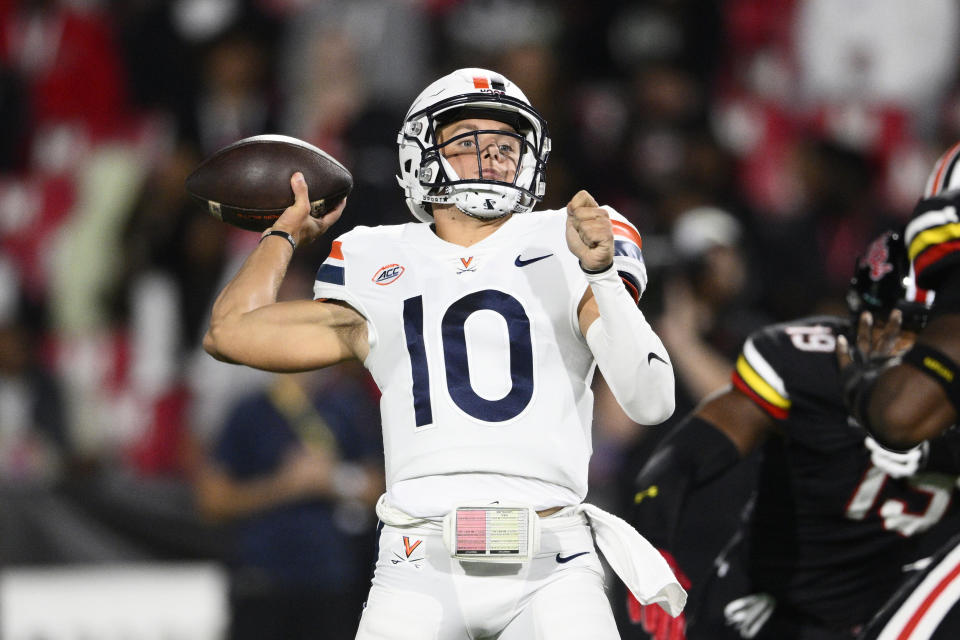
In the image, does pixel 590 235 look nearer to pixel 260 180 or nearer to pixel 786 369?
pixel 260 180

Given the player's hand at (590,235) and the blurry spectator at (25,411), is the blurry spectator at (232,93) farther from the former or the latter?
the player's hand at (590,235)

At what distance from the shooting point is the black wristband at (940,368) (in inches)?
111

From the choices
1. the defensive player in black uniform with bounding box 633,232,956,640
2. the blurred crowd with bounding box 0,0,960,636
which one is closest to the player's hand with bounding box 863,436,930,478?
the defensive player in black uniform with bounding box 633,232,956,640

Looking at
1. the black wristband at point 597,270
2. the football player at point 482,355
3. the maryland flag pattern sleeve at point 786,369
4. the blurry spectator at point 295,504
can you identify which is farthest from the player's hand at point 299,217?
the blurry spectator at point 295,504

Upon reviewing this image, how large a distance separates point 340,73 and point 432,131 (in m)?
4.07

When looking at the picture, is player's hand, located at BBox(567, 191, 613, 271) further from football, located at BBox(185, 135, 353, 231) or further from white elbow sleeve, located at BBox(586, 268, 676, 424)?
football, located at BBox(185, 135, 353, 231)

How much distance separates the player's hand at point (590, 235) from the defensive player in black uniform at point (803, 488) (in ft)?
3.36

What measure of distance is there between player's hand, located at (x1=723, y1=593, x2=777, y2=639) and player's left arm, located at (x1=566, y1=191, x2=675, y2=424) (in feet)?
3.79

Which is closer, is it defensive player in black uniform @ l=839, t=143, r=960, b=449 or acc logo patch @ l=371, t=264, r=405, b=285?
defensive player in black uniform @ l=839, t=143, r=960, b=449

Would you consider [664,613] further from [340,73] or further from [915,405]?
[340,73]

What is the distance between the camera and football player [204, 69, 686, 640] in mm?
2879

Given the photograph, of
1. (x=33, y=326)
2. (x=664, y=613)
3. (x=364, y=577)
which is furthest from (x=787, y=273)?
(x=33, y=326)

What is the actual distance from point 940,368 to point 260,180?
1557mm

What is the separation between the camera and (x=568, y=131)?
699 cm
